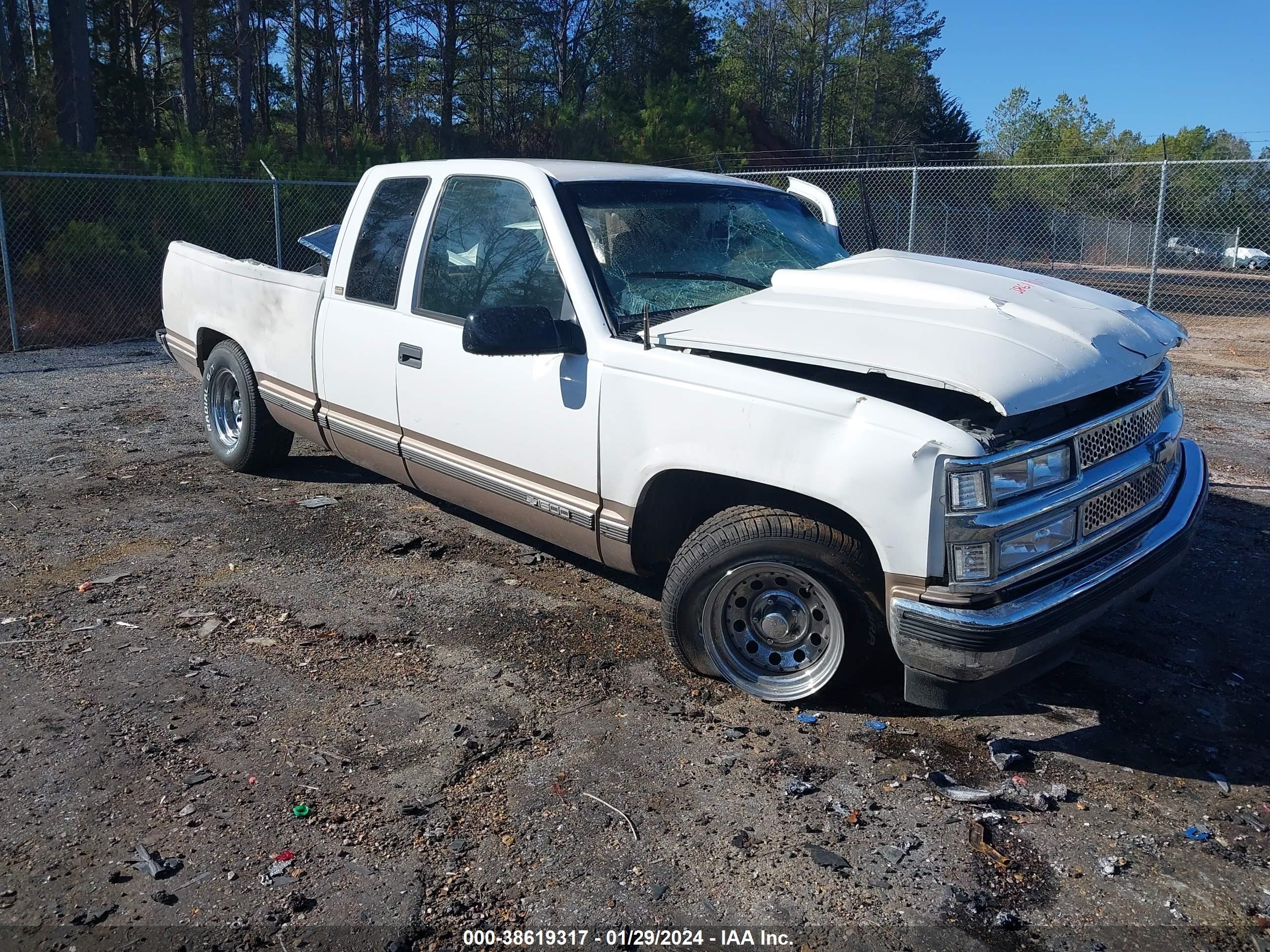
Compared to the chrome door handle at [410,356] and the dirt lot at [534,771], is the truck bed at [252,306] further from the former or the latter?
the dirt lot at [534,771]

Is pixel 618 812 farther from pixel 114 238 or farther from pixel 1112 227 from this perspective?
pixel 1112 227

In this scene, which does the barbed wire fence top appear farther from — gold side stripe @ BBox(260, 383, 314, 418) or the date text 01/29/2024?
the date text 01/29/2024

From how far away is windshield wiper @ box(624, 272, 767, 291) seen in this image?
4.10 meters

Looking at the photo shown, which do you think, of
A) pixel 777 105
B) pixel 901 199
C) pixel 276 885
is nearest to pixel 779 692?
pixel 276 885

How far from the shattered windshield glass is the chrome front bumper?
1637mm

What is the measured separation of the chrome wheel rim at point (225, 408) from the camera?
20.8ft

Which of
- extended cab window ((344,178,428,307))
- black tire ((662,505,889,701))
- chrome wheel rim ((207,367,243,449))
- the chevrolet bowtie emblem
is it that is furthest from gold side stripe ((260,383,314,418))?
the chevrolet bowtie emblem

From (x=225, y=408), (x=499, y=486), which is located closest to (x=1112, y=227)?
(x=225, y=408)

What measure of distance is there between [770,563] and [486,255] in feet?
→ 6.44

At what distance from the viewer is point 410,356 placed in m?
4.62

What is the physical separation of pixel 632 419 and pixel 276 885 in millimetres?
1913

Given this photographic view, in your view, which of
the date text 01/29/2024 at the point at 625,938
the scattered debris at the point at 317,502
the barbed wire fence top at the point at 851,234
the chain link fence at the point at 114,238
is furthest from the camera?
the chain link fence at the point at 114,238

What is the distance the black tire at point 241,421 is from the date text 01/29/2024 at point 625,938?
4177 mm

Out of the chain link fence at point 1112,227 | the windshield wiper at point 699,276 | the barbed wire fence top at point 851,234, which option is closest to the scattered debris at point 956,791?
the windshield wiper at point 699,276
